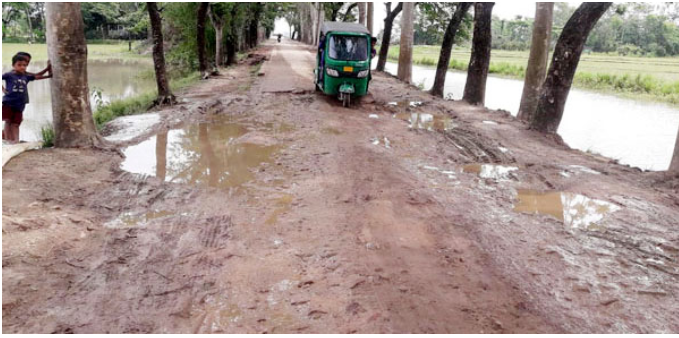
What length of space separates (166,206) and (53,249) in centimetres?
150

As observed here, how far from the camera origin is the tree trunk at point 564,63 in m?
9.21

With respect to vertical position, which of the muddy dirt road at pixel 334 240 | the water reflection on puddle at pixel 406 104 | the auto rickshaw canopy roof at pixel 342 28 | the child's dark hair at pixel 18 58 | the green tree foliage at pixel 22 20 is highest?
the green tree foliage at pixel 22 20

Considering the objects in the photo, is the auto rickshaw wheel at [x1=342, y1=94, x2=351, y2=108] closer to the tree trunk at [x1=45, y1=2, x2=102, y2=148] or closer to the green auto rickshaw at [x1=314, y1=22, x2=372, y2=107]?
the green auto rickshaw at [x1=314, y1=22, x2=372, y2=107]

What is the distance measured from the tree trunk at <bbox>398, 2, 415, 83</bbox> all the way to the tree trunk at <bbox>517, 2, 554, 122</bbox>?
8040 mm

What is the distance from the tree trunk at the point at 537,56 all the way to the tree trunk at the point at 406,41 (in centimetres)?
804

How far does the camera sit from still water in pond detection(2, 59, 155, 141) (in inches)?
505

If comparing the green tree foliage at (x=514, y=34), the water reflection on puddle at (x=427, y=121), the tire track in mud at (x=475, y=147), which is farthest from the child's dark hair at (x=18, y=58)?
the green tree foliage at (x=514, y=34)

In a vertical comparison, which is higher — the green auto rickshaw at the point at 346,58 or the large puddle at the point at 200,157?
the green auto rickshaw at the point at 346,58

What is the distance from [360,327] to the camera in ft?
10.8

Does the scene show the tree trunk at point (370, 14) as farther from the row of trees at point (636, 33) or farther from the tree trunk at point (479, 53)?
the row of trees at point (636, 33)

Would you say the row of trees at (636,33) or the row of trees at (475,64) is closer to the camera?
the row of trees at (475,64)

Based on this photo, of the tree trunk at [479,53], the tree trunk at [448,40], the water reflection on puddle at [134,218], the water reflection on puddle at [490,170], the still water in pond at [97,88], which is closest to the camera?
the water reflection on puddle at [134,218]

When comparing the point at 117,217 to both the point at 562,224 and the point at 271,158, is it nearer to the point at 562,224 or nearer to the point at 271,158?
the point at 271,158

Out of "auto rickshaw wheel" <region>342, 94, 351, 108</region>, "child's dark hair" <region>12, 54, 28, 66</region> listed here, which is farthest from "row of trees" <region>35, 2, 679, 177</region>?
"auto rickshaw wheel" <region>342, 94, 351, 108</region>
